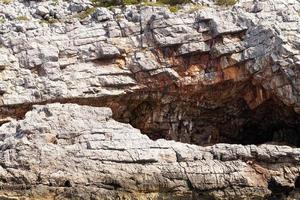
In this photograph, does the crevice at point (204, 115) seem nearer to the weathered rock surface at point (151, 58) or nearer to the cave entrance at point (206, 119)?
the cave entrance at point (206, 119)

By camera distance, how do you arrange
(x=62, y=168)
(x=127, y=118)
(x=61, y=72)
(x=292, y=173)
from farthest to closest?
(x=127, y=118) → (x=61, y=72) → (x=292, y=173) → (x=62, y=168)

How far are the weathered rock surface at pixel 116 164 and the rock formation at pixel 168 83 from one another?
90 millimetres

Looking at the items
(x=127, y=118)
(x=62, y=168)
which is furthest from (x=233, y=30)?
(x=62, y=168)

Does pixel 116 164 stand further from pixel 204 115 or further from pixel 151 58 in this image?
pixel 204 115

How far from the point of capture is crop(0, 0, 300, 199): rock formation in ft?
124

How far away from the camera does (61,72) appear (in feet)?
148

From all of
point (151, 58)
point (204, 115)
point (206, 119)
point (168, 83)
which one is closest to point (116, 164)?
point (168, 83)

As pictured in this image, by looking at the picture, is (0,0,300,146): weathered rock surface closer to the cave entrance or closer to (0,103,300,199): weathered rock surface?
the cave entrance

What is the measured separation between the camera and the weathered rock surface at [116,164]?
3450cm

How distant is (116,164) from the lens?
35.9m

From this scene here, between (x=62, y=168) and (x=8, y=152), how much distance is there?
125 inches

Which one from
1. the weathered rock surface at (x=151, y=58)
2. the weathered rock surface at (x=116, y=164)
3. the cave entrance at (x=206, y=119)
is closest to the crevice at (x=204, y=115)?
the cave entrance at (x=206, y=119)

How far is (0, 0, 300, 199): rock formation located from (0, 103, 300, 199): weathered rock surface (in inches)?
3.5

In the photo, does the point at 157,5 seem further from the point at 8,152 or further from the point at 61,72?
the point at 8,152
